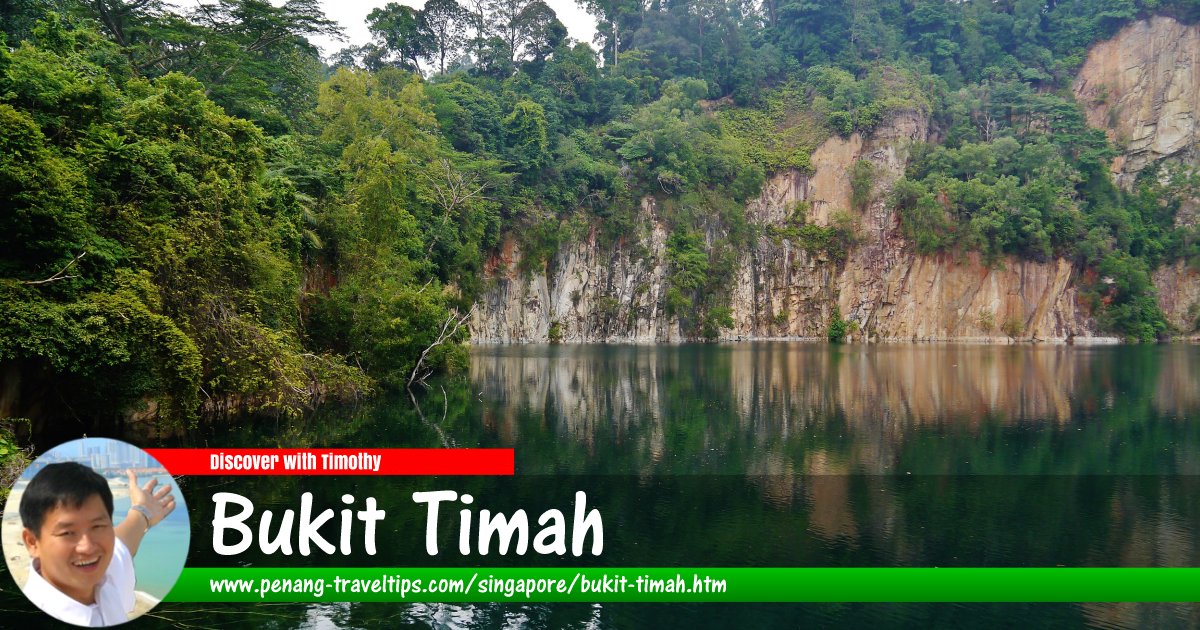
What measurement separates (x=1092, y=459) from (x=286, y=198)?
1818 centimetres

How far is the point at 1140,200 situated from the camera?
193 ft

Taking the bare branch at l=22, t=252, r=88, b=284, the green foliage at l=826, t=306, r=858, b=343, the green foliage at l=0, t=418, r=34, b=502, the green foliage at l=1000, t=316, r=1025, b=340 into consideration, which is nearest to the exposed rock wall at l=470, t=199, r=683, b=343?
the green foliage at l=826, t=306, r=858, b=343

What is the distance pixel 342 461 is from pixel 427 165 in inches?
842

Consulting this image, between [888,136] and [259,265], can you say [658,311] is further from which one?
[259,265]

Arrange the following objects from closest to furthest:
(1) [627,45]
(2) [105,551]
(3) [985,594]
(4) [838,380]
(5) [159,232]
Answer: (2) [105,551], (3) [985,594], (5) [159,232], (4) [838,380], (1) [627,45]

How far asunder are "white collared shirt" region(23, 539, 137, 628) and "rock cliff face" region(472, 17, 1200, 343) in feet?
153

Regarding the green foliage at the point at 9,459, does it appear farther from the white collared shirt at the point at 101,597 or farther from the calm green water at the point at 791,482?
the white collared shirt at the point at 101,597

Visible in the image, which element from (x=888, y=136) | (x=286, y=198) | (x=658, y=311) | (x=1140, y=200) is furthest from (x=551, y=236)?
(x=1140, y=200)

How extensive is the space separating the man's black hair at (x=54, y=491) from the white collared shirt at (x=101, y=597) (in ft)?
0.68

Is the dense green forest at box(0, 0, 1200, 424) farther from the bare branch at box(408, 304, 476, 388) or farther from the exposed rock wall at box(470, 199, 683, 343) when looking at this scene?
the exposed rock wall at box(470, 199, 683, 343)

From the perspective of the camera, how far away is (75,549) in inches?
139

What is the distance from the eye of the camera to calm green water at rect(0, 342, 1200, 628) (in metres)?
7.55

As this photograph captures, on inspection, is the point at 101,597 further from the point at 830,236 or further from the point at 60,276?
the point at 830,236

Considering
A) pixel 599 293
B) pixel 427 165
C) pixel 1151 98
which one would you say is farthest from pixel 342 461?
pixel 1151 98
